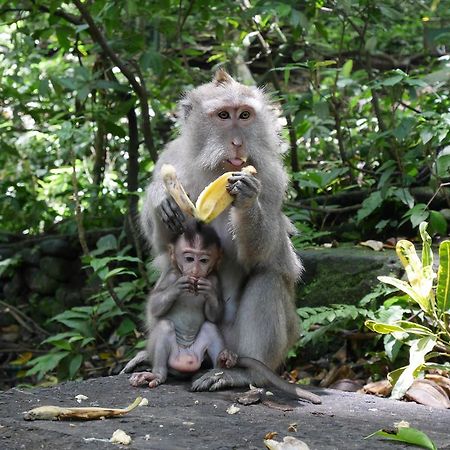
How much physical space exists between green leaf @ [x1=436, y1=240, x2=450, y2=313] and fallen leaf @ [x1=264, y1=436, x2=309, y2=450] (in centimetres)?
160

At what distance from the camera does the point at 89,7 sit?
7648mm

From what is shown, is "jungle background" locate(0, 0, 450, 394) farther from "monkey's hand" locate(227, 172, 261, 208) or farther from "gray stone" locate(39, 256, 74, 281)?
"monkey's hand" locate(227, 172, 261, 208)

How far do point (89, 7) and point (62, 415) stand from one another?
193 inches

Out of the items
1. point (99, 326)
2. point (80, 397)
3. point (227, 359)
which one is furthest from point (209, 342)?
point (99, 326)

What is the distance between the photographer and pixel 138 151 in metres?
8.59

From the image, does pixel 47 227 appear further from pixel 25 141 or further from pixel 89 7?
pixel 89 7

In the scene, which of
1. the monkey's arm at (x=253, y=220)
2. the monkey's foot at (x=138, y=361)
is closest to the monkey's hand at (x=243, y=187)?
the monkey's arm at (x=253, y=220)

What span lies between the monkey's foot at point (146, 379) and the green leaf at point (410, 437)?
146cm

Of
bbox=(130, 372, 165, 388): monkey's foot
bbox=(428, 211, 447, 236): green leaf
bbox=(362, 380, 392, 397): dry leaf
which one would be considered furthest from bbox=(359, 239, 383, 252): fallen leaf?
bbox=(130, 372, 165, 388): monkey's foot

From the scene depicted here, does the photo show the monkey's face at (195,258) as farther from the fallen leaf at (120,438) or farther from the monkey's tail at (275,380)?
the fallen leaf at (120,438)

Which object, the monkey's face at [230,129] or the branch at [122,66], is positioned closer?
the monkey's face at [230,129]

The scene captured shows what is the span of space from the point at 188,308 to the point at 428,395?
1531 millimetres

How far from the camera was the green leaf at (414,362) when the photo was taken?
4.42m

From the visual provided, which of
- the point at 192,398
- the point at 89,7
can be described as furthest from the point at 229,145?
the point at 89,7
